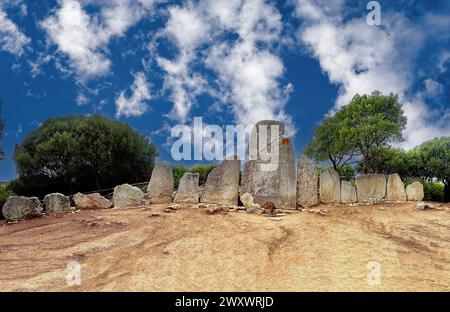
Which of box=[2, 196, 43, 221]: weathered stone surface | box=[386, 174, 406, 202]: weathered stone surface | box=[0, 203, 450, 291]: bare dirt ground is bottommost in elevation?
box=[0, 203, 450, 291]: bare dirt ground

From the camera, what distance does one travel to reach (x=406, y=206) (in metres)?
16.8

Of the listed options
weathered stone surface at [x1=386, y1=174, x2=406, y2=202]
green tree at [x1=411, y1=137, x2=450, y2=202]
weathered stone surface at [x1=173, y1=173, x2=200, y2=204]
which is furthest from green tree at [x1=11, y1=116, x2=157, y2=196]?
green tree at [x1=411, y1=137, x2=450, y2=202]

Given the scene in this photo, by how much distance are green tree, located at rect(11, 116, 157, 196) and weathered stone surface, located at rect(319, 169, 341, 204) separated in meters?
14.9

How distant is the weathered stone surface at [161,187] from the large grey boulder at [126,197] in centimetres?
53

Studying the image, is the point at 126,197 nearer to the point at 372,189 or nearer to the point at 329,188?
the point at 329,188

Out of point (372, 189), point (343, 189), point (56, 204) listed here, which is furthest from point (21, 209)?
point (372, 189)

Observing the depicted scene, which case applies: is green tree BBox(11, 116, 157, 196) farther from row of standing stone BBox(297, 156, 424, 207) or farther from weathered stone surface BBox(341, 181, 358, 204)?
weathered stone surface BBox(341, 181, 358, 204)

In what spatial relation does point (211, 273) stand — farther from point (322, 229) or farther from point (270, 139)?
point (270, 139)

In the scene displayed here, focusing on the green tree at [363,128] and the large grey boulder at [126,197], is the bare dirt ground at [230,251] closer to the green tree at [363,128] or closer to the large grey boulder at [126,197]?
the large grey boulder at [126,197]

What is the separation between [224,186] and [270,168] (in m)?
2.00

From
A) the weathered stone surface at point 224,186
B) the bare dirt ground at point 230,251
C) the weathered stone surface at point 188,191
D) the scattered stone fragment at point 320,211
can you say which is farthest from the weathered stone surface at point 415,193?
the weathered stone surface at point 188,191

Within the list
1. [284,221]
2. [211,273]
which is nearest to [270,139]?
[284,221]

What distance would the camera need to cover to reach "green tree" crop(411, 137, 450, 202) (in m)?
34.1

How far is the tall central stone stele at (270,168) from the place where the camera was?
17.0 meters
